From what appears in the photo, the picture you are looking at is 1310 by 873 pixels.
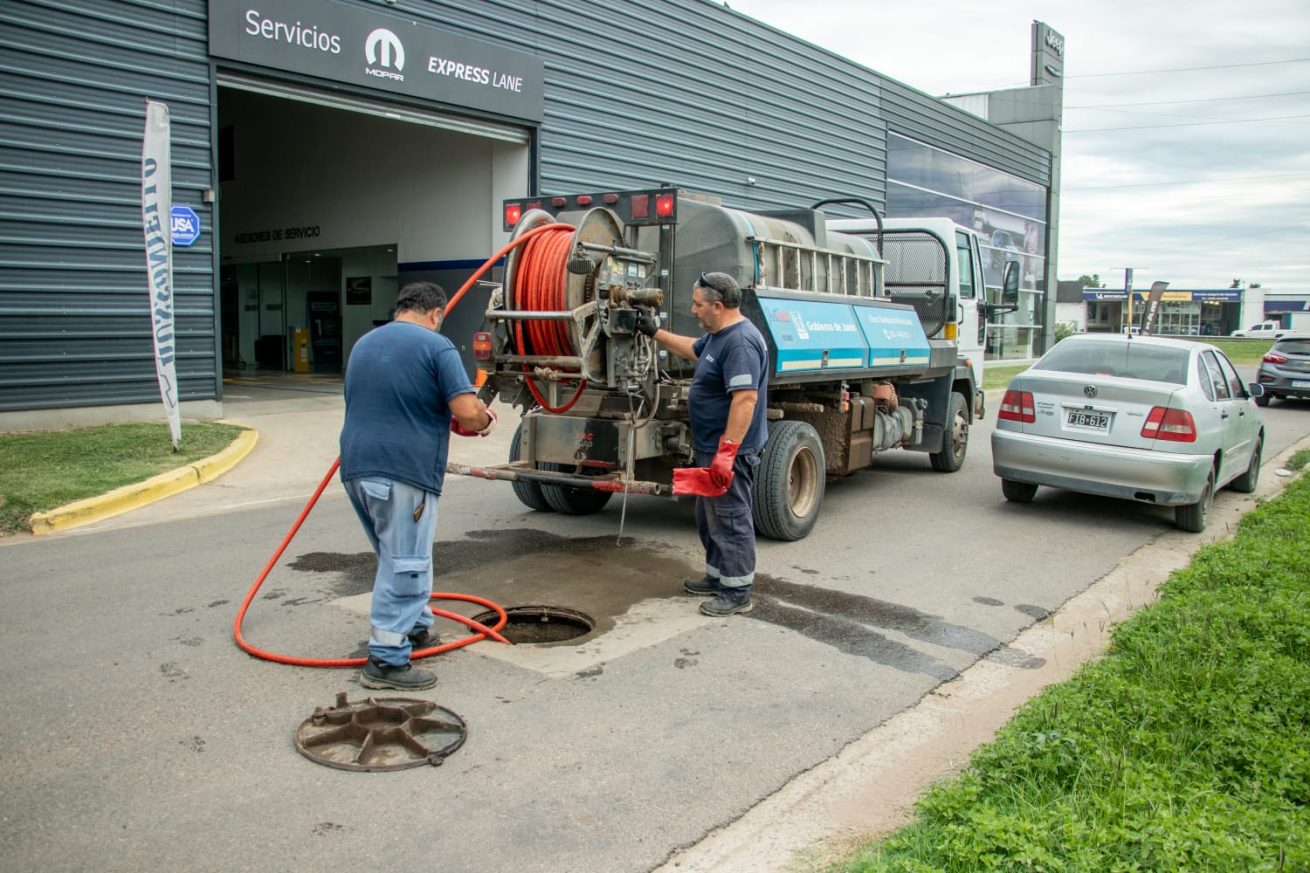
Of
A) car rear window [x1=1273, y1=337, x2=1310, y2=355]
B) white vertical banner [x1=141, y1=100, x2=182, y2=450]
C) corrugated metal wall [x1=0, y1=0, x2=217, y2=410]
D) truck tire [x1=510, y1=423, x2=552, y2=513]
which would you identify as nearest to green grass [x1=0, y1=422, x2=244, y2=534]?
white vertical banner [x1=141, y1=100, x2=182, y2=450]

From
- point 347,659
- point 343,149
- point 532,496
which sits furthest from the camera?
point 343,149

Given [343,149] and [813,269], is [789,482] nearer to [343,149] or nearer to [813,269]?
[813,269]

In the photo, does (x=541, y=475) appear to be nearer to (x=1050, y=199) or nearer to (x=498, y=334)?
(x=498, y=334)

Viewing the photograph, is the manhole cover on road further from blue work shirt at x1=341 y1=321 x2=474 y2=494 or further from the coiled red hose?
the coiled red hose

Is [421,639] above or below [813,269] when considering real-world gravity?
below

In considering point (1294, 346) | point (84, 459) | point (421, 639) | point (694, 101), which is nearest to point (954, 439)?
point (421, 639)

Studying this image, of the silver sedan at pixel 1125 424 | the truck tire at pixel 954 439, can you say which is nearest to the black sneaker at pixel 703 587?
the silver sedan at pixel 1125 424

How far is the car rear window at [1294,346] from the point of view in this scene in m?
21.6

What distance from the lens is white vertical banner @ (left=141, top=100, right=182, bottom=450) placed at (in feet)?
33.6

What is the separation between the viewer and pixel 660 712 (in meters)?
4.45

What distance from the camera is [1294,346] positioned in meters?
22.0

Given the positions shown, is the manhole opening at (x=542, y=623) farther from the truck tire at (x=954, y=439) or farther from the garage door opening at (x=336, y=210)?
the garage door opening at (x=336, y=210)

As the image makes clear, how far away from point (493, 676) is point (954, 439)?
8057 mm

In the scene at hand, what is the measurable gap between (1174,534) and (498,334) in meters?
5.92
